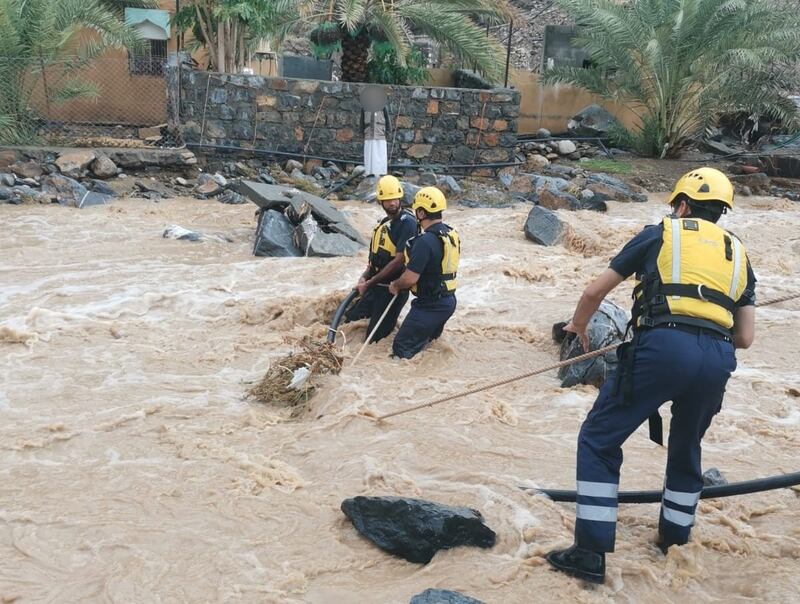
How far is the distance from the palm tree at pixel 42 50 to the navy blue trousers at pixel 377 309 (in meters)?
8.95

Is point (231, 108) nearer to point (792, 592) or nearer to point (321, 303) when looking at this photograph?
point (321, 303)

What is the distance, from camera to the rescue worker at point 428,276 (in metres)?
6.35

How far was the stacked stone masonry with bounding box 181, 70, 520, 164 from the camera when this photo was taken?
14539 millimetres

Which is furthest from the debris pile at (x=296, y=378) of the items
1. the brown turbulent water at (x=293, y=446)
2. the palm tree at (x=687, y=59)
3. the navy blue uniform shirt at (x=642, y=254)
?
the palm tree at (x=687, y=59)

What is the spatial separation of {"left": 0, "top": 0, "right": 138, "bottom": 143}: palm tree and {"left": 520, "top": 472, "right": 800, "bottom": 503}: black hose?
1249cm

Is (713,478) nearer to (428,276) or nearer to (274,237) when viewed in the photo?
(428,276)

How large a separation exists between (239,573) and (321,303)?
4736mm

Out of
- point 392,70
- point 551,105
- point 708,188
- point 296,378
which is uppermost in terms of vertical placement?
point 392,70

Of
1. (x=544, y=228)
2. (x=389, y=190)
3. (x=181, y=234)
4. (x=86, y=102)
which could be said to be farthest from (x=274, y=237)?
(x=86, y=102)

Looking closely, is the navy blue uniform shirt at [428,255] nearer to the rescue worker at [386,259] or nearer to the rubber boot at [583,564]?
the rescue worker at [386,259]

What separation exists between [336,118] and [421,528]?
1203cm

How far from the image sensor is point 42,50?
13945mm

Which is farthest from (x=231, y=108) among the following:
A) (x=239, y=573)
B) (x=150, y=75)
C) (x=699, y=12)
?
(x=239, y=573)

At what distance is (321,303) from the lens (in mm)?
8383
